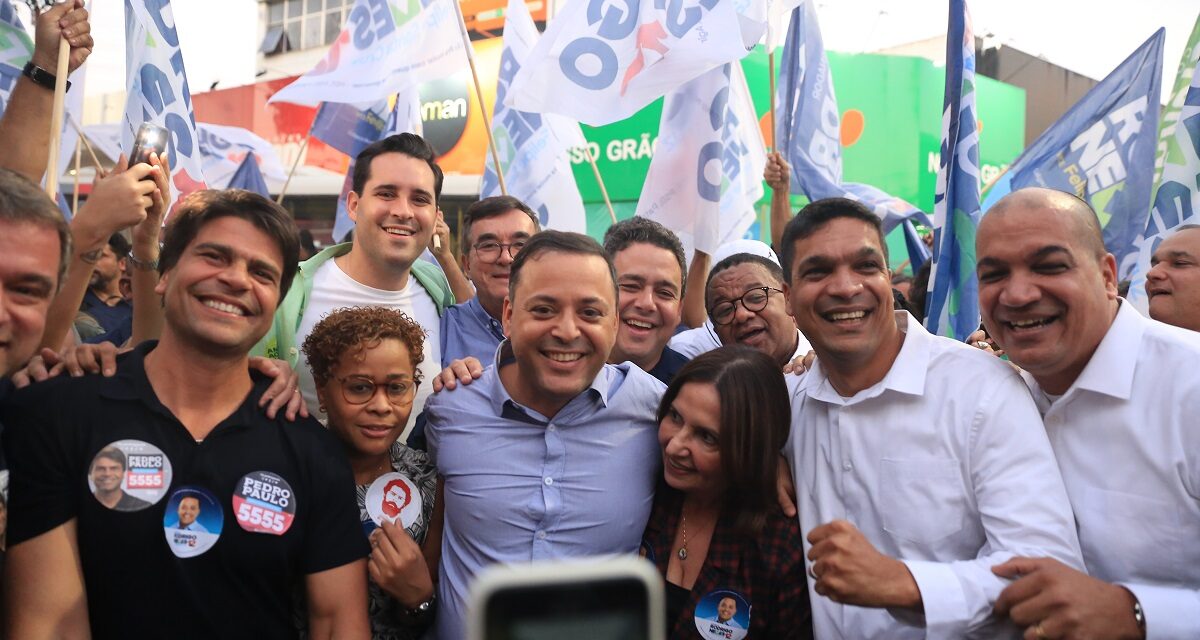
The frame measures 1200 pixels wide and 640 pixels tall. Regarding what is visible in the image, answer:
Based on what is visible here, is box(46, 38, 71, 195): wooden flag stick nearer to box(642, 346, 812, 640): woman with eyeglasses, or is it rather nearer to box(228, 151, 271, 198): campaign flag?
box(642, 346, 812, 640): woman with eyeglasses

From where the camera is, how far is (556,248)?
284 cm

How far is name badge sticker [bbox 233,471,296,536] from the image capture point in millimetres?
2291

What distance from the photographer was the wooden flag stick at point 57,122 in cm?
290

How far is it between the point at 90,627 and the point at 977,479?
2.30 m

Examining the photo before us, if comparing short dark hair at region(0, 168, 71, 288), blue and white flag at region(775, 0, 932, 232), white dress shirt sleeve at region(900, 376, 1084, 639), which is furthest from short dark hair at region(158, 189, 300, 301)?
blue and white flag at region(775, 0, 932, 232)

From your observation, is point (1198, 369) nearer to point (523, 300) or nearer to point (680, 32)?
point (523, 300)

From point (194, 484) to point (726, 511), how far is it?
1.48 meters

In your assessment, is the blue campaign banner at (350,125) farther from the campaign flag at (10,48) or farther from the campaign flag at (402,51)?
the campaign flag at (10,48)

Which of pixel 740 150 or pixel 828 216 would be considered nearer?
pixel 828 216

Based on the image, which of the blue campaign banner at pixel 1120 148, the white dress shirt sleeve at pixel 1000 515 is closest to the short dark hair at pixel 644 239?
the white dress shirt sleeve at pixel 1000 515

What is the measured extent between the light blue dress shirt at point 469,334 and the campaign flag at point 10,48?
2.02 metres

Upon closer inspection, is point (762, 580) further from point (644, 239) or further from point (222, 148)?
point (222, 148)

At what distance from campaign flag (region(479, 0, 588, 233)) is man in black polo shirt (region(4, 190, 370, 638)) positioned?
Result: 3950mm

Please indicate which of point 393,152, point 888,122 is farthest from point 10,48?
point 888,122
